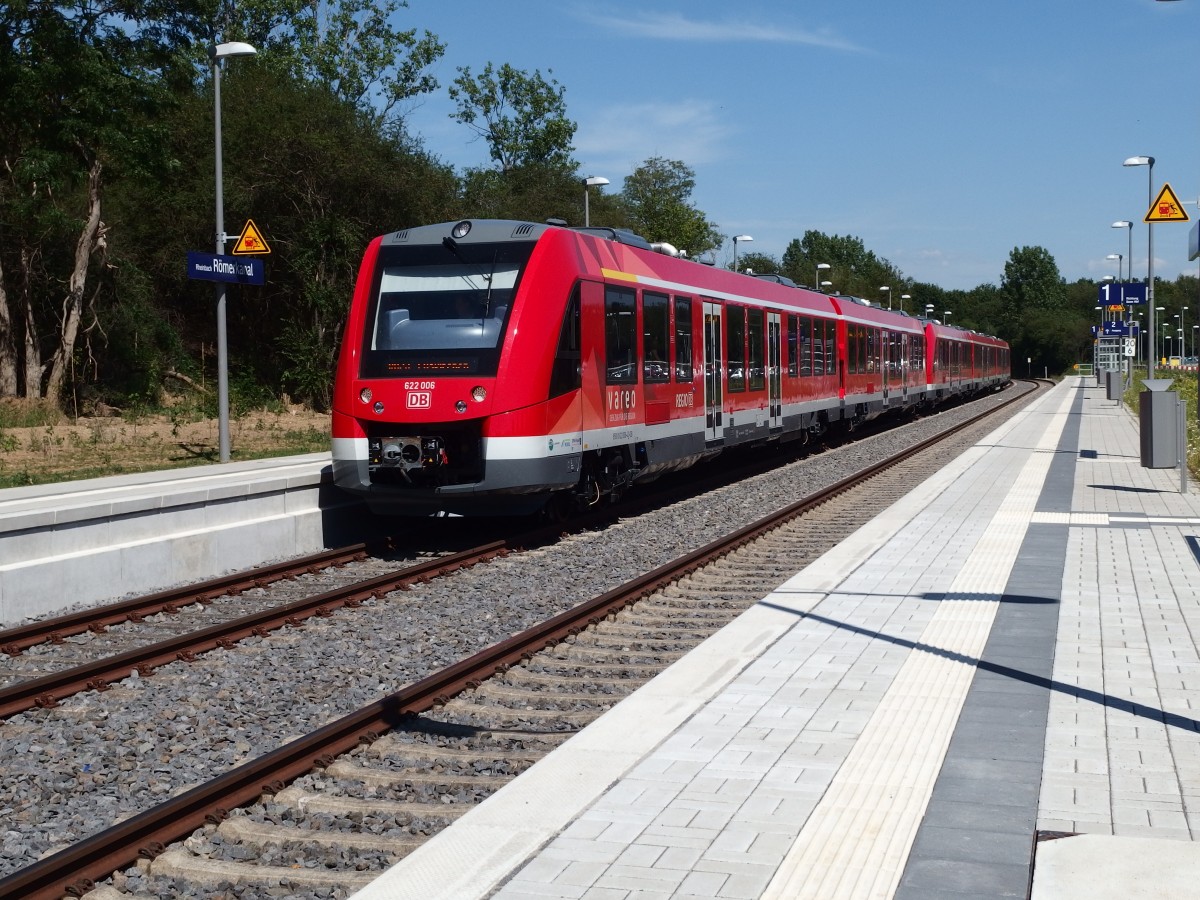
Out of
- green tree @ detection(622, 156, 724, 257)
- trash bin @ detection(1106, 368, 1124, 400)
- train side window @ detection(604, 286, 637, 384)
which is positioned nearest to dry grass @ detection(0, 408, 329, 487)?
train side window @ detection(604, 286, 637, 384)

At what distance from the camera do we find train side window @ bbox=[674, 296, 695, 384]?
16.9m

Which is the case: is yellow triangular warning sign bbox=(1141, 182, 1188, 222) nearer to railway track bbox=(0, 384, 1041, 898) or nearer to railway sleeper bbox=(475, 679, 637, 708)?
railway track bbox=(0, 384, 1041, 898)

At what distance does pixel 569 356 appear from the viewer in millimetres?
13188

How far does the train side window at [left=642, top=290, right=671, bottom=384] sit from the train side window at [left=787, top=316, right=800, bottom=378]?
724 centimetres

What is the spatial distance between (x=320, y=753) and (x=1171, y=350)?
184877 millimetres

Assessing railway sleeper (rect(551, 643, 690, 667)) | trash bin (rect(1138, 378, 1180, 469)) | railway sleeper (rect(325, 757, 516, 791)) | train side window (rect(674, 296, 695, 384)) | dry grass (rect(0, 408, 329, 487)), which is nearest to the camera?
railway sleeper (rect(325, 757, 516, 791))

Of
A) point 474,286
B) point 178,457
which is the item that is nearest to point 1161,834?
point 474,286

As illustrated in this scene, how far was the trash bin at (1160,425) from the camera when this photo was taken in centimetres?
1758

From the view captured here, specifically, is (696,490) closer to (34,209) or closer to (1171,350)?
(34,209)

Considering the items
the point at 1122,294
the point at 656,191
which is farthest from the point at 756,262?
the point at 1122,294

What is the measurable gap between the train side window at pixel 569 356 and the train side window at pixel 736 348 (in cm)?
604

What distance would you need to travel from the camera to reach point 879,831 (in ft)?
15.4

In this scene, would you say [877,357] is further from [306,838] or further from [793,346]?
[306,838]

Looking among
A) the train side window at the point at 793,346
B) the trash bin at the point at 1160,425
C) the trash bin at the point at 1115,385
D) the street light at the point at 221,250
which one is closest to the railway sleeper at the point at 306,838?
the street light at the point at 221,250
